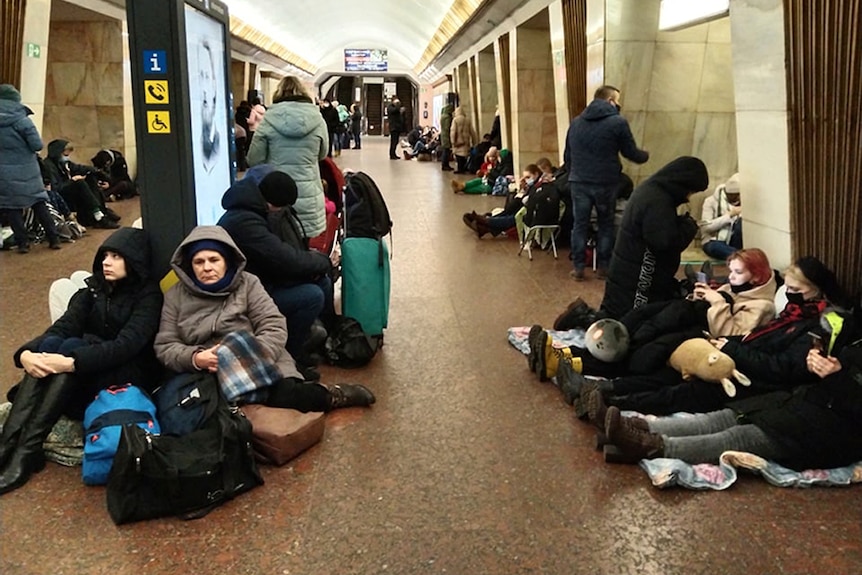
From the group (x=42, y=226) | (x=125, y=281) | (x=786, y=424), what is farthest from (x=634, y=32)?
(x=42, y=226)

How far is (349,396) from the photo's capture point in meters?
4.11

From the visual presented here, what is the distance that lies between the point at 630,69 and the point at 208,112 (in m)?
5.19

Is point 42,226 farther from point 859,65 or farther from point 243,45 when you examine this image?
Answer: point 243,45

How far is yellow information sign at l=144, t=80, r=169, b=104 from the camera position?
370 centimetres

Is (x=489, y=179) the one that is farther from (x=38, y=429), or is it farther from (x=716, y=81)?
(x=38, y=429)

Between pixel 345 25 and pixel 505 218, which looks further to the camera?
pixel 345 25

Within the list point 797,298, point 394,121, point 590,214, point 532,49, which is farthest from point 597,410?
point 394,121

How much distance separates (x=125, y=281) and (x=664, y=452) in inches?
105

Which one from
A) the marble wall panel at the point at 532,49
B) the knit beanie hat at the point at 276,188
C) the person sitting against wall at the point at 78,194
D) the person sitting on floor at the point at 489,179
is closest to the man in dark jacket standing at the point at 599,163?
the knit beanie hat at the point at 276,188

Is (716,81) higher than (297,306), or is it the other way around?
(716,81)

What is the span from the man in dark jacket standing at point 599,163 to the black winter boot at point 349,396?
3.49 m

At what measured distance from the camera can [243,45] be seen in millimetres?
21516

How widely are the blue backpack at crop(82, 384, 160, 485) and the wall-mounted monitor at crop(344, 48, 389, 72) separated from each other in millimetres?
39065

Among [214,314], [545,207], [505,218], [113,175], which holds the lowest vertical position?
[214,314]
